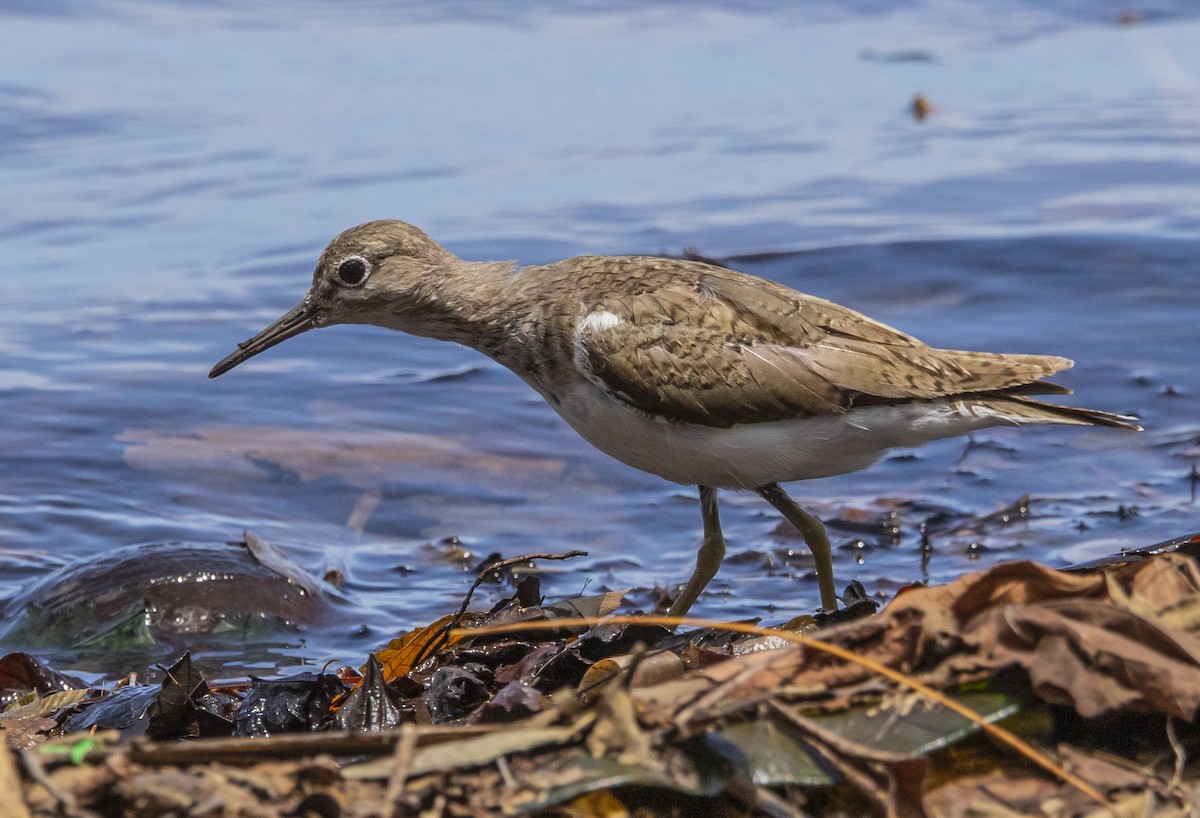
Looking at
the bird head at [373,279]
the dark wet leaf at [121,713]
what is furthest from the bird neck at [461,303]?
the dark wet leaf at [121,713]

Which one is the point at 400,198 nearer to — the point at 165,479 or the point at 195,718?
the point at 165,479

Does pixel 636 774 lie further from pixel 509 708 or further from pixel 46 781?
pixel 46 781

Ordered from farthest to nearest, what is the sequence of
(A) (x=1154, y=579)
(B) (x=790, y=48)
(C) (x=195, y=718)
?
1. (B) (x=790, y=48)
2. (C) (x=195, y=718)
3. (A) (x=1154, y=579)

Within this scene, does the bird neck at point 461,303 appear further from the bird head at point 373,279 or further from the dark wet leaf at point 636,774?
the dark wet leaf at point 636,774

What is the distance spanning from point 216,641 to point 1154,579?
3.58 meters

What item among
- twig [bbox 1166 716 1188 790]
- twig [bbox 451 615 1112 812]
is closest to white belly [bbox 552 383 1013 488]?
twig [bbox 451 615 1112 812]

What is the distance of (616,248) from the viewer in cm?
1034

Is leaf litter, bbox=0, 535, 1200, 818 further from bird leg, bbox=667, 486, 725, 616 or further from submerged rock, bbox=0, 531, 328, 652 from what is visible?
submerged rock, bbox=0, 531, 328, 652

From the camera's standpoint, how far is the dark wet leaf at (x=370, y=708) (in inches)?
146

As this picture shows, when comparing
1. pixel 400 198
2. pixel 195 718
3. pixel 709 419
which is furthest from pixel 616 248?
pixel 195 718

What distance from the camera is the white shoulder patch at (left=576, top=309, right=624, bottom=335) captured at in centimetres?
478

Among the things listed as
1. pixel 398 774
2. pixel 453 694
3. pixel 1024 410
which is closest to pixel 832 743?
pixel 398 774

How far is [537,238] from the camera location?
34.6 ft

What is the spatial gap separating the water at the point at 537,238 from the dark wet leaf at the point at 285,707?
1.47 m
